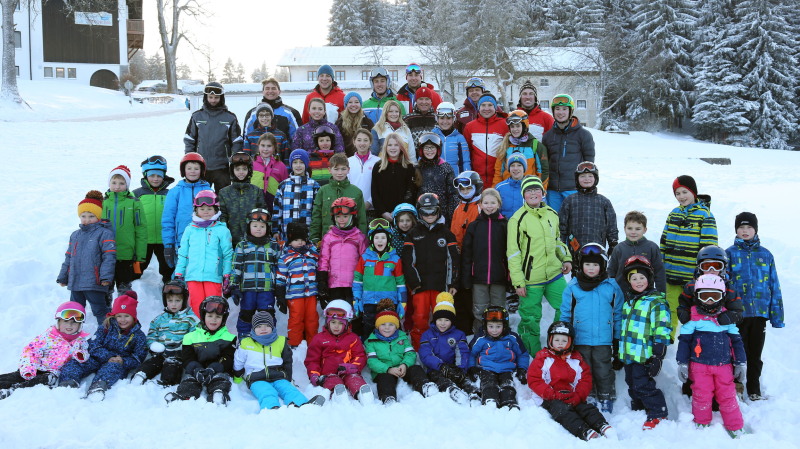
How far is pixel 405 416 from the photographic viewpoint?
16.3ft

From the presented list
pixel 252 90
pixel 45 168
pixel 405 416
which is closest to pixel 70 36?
pixel 252 90

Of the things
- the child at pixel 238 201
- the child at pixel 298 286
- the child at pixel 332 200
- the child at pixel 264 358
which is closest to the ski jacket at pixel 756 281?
the child at pixel 332 200

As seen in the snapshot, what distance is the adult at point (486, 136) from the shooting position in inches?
298

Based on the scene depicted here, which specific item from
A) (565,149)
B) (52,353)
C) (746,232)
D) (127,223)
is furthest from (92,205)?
(746,232)

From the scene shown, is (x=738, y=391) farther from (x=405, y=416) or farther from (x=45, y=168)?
(x=45, y=168)

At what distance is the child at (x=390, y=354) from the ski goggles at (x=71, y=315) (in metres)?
2.73

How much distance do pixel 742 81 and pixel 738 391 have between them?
3834 cm

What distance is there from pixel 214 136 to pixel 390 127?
2.27m

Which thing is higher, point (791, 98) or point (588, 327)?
point (791, 98)

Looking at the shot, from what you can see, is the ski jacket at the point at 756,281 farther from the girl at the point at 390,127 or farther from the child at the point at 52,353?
the child at the point at 52,353

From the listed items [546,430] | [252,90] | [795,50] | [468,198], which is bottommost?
[546,430]


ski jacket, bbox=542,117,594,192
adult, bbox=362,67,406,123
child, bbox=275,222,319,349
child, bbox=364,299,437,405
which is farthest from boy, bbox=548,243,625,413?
adult, bbox=362,67,406,123

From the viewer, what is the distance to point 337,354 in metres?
5.74

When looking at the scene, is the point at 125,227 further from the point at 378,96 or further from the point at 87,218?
the point at 378,96
